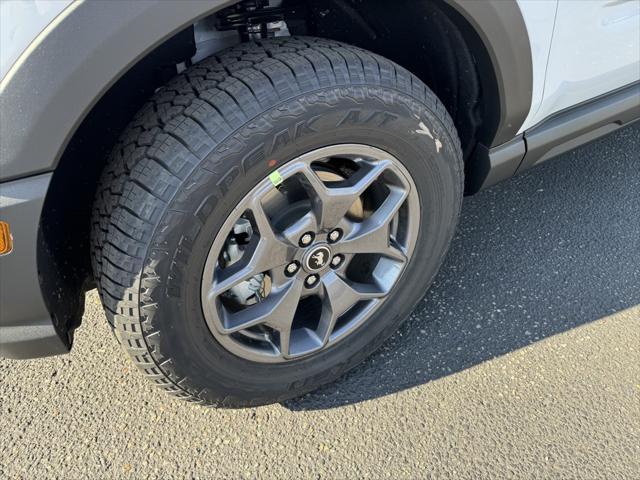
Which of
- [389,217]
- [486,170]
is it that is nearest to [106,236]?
[389,217]

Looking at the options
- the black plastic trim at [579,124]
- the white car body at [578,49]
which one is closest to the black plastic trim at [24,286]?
the white car body at [578,49]

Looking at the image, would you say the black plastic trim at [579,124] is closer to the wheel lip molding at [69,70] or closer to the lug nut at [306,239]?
the lug nut at [306,239]

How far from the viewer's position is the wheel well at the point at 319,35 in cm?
137

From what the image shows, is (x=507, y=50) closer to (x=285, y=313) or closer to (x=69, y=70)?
(x=285, y=313)

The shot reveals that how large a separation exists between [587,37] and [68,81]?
4.50 ft

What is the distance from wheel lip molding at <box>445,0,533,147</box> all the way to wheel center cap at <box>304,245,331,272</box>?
64 centimetres

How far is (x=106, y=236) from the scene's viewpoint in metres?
1.30

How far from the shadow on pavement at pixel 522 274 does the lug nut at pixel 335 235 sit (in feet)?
1.74

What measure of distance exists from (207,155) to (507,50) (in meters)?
0.84

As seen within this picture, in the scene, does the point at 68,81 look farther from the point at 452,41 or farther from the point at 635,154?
the point at 635,154

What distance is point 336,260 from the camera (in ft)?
5.14

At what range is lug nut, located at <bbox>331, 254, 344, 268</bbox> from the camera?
5.11 feet

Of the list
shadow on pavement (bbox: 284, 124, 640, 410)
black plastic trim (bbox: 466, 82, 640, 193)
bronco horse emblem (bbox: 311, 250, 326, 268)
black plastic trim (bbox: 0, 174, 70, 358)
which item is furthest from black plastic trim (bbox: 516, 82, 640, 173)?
black plastic trim (bbox: 0, 174, 70, 358)

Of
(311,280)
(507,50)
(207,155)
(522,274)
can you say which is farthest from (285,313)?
(522,274)
